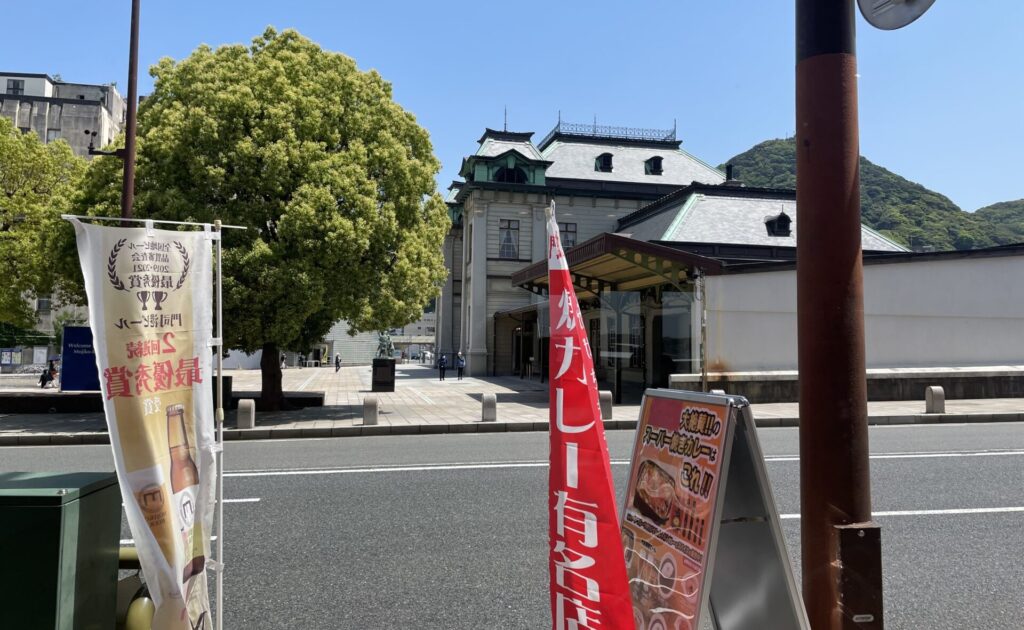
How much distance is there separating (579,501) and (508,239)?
36063 mm

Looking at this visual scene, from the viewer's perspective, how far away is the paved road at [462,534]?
14.0 ft

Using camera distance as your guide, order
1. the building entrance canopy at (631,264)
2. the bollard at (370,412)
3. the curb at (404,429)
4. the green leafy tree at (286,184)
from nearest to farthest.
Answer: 1. the curb at (404,429)
2. the bollard at (370,412)
3. the green leafy tree at (286,184)
4. the building entrance canopy at (631,264)

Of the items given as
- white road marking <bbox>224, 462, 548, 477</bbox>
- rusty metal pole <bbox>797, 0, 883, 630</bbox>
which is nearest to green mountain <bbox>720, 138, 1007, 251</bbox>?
white road marking <bbox>224, 462, 548, 477</bbox>

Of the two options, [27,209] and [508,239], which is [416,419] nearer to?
[27,209]

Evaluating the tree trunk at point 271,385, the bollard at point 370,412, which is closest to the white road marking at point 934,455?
the bollard at point 370,412

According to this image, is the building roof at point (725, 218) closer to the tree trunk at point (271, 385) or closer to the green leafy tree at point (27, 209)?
the tree trunk at point (271, 385)

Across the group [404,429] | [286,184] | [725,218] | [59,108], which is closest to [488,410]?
[404,429]

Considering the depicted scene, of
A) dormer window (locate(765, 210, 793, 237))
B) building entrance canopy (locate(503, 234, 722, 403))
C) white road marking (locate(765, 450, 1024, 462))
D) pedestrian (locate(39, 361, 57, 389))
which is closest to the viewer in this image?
white road marking (locate(765, 450, 1024, 462))

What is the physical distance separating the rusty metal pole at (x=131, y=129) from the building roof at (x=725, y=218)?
18.0 meters

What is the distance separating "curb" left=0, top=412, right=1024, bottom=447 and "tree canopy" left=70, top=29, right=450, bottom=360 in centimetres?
264

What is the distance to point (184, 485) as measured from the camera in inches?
119

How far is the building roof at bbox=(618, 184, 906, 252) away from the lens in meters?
26.1

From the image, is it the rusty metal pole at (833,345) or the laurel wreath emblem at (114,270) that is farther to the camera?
the laurel wreath emblem at (114,270)

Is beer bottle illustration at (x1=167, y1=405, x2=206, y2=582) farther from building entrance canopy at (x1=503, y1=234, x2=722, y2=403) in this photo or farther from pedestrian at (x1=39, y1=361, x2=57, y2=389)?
pedestrian at (x1=39, y1=361, x2=57, y2=389)
